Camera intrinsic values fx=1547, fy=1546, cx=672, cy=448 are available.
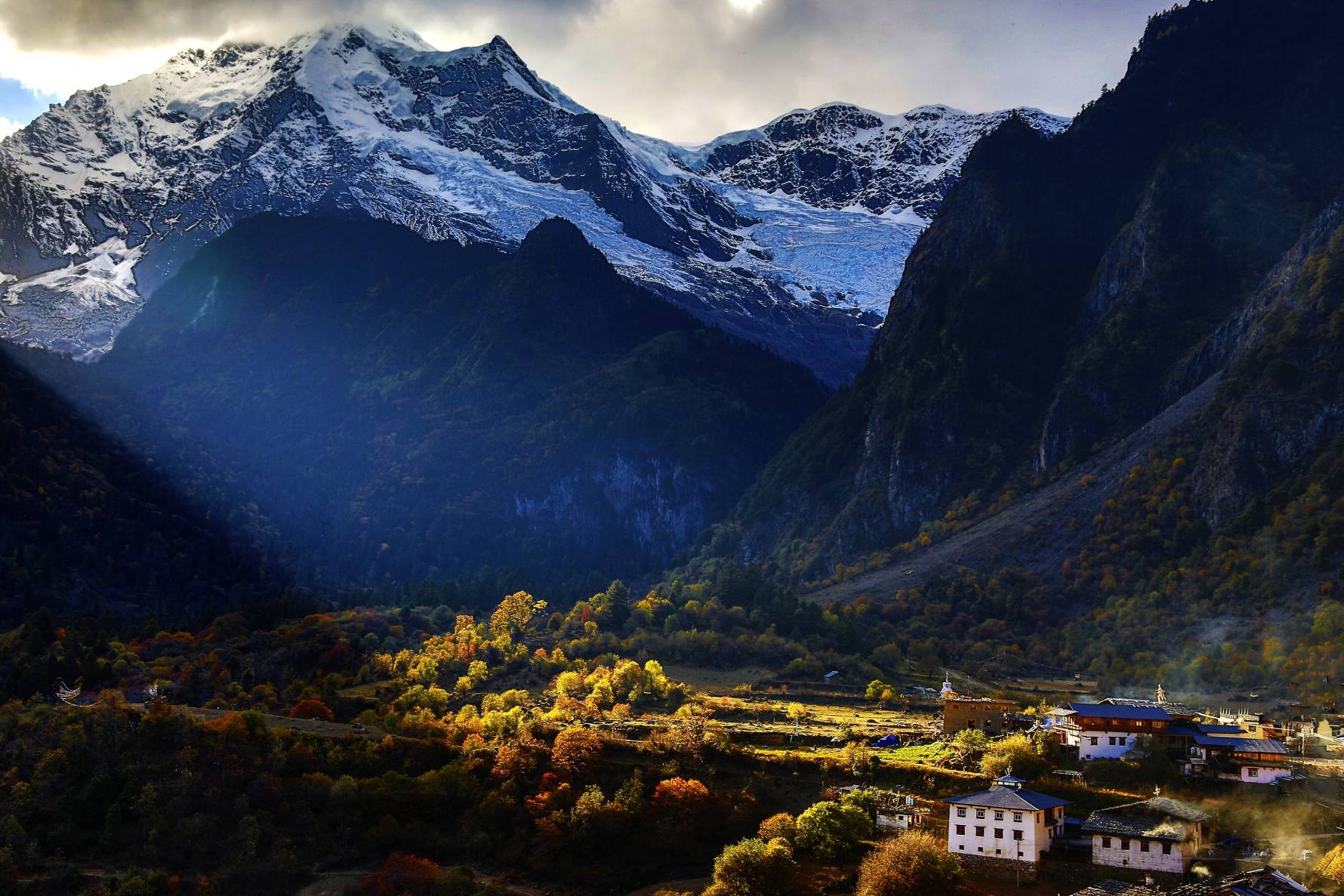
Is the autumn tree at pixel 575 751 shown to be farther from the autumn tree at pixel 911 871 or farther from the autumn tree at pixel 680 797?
the autumn tree at pixel 911 871

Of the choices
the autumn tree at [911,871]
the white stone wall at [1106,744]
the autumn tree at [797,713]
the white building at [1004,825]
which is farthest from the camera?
the autumn tree at [797,713]

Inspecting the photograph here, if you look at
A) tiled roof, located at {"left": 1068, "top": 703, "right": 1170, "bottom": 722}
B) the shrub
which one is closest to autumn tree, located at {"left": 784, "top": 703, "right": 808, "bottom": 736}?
tiled roof, located at {"left": 1068, "top": 703, "right": 1170, "bottom": 722}

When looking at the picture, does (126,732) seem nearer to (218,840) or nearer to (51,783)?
(51,783)

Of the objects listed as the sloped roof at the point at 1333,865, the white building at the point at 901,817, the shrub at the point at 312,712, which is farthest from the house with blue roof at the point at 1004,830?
the shrub at the point at 312,712

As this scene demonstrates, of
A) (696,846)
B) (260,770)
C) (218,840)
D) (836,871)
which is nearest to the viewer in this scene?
(836,871)

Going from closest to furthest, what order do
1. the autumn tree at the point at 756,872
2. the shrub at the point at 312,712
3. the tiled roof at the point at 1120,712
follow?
the autumn tree at the point at 756,872, the tiled roof at the point at 1120,712, the shrub at the point at 312,712

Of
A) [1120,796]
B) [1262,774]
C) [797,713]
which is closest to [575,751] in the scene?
[797,713]

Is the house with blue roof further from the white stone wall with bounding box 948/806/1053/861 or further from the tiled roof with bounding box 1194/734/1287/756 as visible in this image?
the tiled roof with bounding box 1194/734/1287/756

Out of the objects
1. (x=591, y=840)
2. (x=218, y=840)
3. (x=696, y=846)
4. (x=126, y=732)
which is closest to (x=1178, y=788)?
(x=696, y=846)
